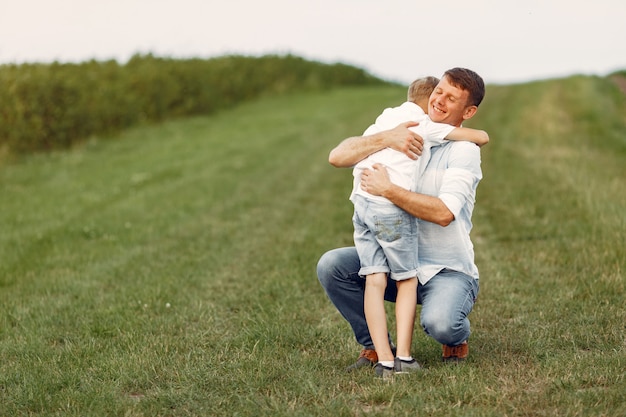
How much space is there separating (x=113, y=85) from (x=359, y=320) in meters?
17.2

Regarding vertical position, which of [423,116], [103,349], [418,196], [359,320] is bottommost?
[103,349]

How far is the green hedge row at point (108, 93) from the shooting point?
57.2 ft

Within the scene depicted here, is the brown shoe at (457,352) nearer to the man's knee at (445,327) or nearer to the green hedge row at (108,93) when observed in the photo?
the man's knee at (445,327)

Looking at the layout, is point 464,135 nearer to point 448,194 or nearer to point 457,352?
point 448,194

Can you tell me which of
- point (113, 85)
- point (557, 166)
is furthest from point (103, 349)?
point (113, 85)


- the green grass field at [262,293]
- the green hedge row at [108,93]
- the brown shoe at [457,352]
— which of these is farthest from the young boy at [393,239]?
the green hedge row at [108,93]

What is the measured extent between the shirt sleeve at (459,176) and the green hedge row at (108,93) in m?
14.1

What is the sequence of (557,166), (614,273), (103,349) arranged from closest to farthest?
(103,349)
(614,273)
(557,166)

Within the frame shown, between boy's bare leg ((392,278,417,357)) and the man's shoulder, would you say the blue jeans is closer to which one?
boy's bare leg ((392,278,417,357))

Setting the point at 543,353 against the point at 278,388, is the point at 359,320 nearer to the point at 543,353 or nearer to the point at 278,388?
the point at 278,388

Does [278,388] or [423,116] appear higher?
[423,116]

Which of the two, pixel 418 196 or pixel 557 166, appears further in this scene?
pixel 557 166

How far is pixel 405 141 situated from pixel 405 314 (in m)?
0.99

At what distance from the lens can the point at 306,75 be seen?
36.7m
